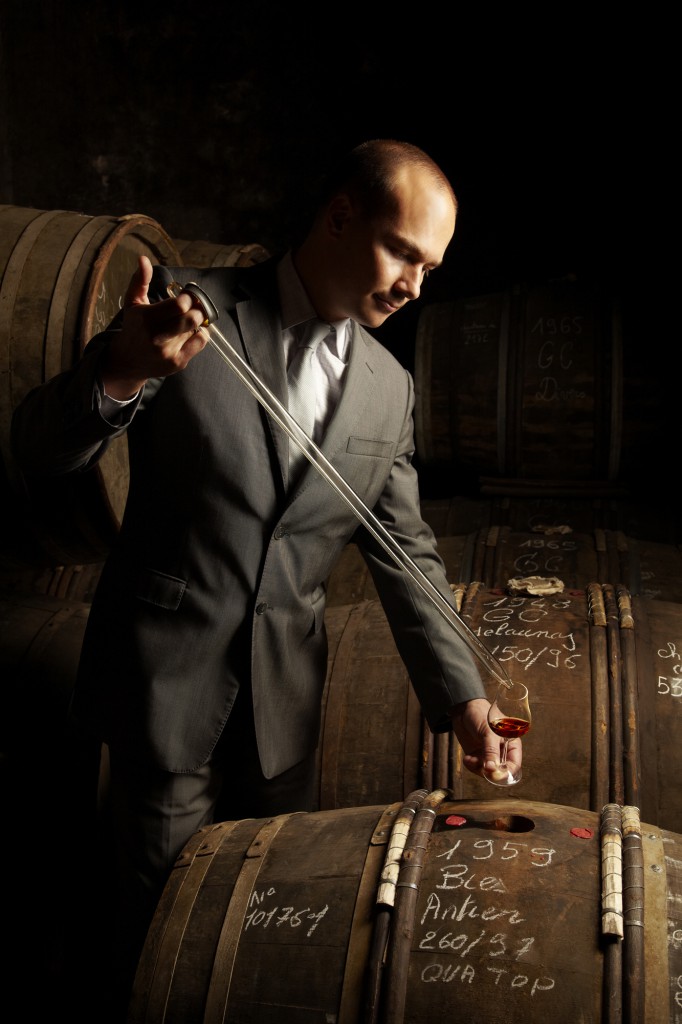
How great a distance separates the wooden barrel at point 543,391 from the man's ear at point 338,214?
2.31 metres

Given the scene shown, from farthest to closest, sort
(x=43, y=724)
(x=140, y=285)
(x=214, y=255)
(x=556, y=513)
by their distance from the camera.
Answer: (x=214, y=255) < (x=556, y=513) < (x=43, y=724) < (x=140, y=285)

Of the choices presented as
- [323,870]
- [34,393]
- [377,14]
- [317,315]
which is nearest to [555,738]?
[323,870]

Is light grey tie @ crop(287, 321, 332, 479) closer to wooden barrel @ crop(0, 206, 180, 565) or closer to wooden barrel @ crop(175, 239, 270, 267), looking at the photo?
wooden barrel @ crop(0, 206, 180, 565)

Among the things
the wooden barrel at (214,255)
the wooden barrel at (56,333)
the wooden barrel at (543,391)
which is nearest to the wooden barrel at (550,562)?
the wooden barrel at (543,391)

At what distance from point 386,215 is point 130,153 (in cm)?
415

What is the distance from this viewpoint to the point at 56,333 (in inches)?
119

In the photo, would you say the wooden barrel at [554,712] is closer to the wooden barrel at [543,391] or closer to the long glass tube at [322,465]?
the long glass tube at [322,465]

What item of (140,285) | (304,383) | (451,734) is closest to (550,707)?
(451,734)

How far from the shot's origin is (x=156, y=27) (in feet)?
17.0

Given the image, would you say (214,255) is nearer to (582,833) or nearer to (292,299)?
(292,299)

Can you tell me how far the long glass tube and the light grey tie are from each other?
4 centimetres

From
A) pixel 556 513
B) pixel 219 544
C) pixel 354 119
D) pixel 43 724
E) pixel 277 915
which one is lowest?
pixel 277 915

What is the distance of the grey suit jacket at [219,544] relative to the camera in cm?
184

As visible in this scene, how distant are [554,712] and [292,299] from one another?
123 cm
